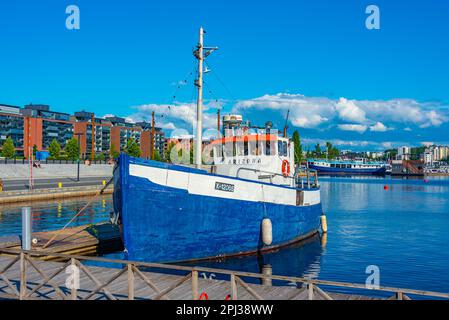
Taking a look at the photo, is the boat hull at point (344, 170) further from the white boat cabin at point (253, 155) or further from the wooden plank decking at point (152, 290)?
the wooden plank decking at point (152, 290)

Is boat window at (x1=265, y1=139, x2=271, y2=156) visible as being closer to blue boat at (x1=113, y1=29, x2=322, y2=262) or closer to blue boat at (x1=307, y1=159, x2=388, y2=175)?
blue boat at (x1=113, y1=29, x2=322, y2=262)

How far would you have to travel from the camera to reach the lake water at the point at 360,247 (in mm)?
20953

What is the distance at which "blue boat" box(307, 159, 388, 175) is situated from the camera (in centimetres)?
17800

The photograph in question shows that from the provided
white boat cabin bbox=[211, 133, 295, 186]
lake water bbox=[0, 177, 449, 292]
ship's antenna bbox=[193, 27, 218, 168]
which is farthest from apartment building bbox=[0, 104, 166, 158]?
ship's antenna bbox=[193, 27, 218, 168]

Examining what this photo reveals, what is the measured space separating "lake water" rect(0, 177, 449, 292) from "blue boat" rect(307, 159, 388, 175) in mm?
127860

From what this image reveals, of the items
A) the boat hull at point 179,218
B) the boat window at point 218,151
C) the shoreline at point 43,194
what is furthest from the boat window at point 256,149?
the shoreline at point 43,194

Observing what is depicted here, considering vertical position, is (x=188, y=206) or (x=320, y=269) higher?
(x=188, y=206)

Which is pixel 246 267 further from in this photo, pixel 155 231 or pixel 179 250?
pixel 155 231

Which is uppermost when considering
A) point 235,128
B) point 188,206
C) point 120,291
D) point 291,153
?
point 235,128

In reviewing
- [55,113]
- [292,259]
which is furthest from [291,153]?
[55,113]

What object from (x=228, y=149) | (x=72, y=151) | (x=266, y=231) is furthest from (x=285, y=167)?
(x=72, y=151)

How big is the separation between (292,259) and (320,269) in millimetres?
1925

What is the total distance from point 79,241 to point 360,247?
18364 mm

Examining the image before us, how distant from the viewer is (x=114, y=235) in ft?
80.2
